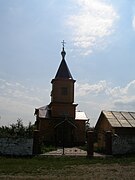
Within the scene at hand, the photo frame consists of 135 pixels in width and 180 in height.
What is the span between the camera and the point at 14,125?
35.5 meters

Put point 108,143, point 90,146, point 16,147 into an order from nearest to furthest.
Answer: point 16,147 < point 90,146 < point 108,143

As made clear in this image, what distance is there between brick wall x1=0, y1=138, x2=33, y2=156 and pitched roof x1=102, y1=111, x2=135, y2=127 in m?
10.1

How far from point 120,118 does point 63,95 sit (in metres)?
10.6

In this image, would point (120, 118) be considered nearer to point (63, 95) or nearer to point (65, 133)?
point (65, 133)

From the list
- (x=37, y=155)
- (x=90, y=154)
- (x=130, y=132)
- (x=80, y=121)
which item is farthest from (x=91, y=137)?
(x=80, y=121)

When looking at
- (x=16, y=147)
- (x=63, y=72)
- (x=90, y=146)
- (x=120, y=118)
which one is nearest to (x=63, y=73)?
(x=63, y=72)

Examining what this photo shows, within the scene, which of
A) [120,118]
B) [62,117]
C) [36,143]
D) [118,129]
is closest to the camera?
[36,143]

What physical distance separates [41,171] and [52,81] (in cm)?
2737

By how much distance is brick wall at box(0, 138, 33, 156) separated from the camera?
76.7 feet

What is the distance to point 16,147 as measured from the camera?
928 inches

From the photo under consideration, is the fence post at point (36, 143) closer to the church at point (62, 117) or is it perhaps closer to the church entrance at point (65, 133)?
the church at point (62, 117)

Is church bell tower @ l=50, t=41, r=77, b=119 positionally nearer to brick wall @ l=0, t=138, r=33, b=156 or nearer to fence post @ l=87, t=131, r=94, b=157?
fence post @ l=87, t=131, r=94, b=157

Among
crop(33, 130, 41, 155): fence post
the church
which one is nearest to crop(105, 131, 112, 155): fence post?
crop(33, 130, 41, 155): fence post

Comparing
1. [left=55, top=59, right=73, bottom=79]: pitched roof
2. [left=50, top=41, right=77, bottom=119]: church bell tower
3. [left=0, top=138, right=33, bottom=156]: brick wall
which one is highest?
[left=55, top=59, right=73, bottom=79]: pitched roof
